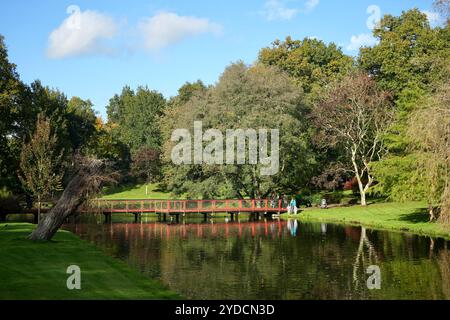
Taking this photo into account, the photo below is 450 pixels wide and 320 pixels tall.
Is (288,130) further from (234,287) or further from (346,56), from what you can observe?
(234,287)

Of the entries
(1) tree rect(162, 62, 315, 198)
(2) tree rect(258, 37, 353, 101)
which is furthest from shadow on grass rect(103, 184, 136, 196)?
(1) tree rect(162, 62, 315, 198)

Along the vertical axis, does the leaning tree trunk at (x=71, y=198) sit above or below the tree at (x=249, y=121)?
below

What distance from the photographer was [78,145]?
7512 cm

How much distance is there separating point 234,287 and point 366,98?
125 feet

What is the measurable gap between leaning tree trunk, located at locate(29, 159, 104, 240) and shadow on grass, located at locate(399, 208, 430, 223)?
22.7 m

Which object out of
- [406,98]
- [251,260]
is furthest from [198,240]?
[406,98]

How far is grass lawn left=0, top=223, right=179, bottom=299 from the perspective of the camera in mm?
15172

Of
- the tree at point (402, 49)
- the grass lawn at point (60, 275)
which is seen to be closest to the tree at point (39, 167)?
the grass lawn at point (60, 275)

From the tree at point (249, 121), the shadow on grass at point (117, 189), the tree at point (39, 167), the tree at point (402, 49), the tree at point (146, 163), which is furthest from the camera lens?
the shadow on grass at point (117, 189)

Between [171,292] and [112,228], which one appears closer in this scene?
[171,292]

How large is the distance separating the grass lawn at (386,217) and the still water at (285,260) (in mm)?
1847

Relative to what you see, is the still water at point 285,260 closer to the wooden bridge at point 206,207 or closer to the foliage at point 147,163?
the wooden bridge at point 206,207

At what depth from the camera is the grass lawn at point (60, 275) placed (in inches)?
597

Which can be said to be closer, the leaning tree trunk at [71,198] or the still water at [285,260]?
the still water at [285,260]
